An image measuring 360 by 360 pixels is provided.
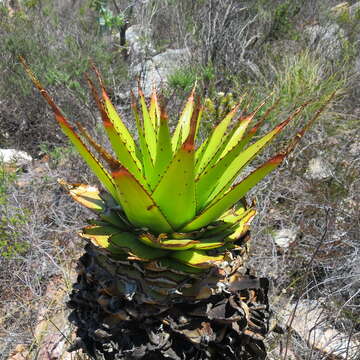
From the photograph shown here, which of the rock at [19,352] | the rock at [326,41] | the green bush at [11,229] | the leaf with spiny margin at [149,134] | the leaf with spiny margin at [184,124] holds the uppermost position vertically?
the leaf with spiny margin at [149,134]

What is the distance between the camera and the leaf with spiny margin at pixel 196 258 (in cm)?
104

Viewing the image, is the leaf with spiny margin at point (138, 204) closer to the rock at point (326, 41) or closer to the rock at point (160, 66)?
the rock at point (160, 66)

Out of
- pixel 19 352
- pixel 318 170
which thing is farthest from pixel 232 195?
pixel 318 170

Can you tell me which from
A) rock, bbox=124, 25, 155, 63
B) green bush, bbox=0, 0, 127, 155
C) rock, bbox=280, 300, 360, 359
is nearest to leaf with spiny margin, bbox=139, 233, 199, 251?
rock, bbox=280, 300, 360, 359

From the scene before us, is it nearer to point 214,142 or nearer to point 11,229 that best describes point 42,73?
point 11,229

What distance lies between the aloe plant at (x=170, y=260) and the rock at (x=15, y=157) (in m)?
2.93

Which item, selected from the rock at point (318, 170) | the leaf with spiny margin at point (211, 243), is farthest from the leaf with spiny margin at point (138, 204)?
the rock at point (318, 170)

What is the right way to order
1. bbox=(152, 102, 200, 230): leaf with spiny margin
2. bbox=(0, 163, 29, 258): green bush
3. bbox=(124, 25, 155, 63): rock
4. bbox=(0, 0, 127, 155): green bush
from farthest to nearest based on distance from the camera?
bbox=(124, 25, 155, 63): rock → bbox=(0, 0, 127, 155): green bush → bbox=(0, 163, 29, 258): green bush → bbox=(152, 102, 200, 230): leaf with spiny margin

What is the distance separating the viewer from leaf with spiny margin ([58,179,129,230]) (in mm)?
1213

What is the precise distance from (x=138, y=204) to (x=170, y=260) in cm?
23

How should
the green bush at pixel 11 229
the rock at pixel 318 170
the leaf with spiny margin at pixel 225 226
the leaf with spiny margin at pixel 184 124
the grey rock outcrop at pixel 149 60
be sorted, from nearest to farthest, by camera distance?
1. the leaf with spiny margin at pixel 225 226
2. the leaf with spiny margin at pixel 184 124
3. the green bush at pixel 11 229
4. the rock at pixel 318 170
5. the grey rock outcrop at pixel 149 60

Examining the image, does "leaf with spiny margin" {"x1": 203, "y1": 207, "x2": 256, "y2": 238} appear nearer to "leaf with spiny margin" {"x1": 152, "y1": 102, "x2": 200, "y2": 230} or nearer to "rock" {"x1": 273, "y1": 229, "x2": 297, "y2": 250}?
"leaf with spiny margin" {"x1": 152, "y1": 102, "x2": 200, "y2": 230}

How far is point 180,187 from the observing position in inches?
40.7

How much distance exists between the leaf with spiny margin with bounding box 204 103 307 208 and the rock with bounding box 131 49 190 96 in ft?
12.8
